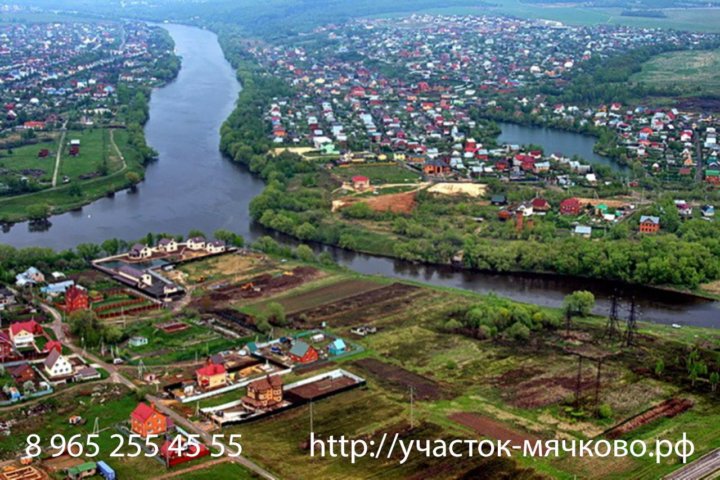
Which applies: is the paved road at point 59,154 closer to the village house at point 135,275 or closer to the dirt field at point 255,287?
the village house at point 135,275

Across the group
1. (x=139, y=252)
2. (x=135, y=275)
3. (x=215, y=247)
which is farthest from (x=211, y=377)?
(x=215, y=247)

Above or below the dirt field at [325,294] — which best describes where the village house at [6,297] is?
above

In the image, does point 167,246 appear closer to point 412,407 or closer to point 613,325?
point 412,407

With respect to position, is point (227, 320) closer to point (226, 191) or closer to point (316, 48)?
point (226, 191)

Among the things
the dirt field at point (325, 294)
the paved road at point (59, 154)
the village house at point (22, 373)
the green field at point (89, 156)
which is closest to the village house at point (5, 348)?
the village house at point (22, 373)

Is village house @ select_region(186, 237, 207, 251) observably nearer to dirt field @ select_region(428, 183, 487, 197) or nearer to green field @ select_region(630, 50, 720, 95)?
dirt field @ select_region(428, 183, 487, 197)

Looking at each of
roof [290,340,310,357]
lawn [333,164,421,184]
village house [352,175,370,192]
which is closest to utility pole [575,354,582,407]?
roof [290,340,310,357]
